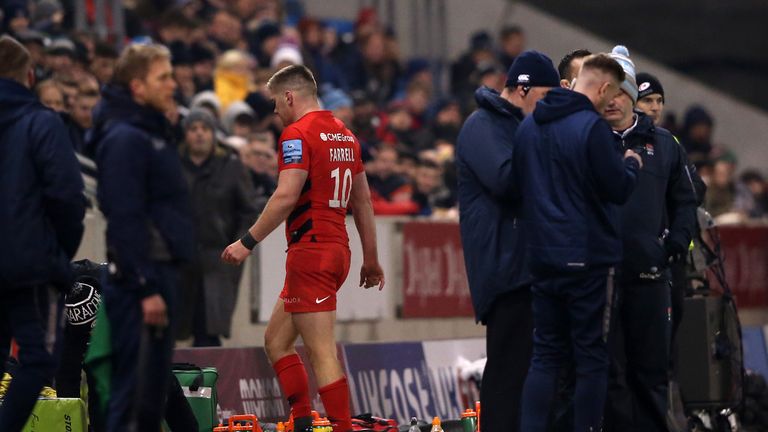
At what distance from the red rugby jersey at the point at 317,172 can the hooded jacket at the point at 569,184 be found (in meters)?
1.31

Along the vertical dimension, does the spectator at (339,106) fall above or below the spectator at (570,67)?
above

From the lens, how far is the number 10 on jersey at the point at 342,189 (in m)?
9.77

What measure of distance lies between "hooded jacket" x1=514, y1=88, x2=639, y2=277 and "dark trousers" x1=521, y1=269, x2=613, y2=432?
4.1 inches

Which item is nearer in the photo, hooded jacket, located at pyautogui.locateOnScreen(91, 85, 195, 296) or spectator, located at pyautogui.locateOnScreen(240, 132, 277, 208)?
hooded jacket, located at pyautogui.locateOnScreen(91, 85, 195, 296)

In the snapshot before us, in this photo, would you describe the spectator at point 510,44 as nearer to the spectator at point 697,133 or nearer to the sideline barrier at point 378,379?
the spectator at point 697,133

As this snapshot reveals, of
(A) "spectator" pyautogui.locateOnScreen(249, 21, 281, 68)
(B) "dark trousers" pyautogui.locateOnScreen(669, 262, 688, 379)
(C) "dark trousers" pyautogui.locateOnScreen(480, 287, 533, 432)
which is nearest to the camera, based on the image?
(C) "dark trousers" pyautogui.locateOnScreen(480, 287, 533, 432)

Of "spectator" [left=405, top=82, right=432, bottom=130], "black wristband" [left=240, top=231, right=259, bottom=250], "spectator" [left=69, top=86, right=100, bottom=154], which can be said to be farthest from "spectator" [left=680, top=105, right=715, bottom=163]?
"black wristband" [left=240, top=231, right=259, bottom=250]

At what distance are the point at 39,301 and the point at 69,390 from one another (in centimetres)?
167

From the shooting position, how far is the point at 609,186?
8656 mm

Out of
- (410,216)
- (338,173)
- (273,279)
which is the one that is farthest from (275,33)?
(338,173)

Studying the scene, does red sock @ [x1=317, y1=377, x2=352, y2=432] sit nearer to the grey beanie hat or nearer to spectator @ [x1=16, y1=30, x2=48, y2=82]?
the grey beanie hat

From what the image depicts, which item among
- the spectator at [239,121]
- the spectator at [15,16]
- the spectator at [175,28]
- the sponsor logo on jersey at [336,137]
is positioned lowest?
the sponsor logo on jersey at [336,137]

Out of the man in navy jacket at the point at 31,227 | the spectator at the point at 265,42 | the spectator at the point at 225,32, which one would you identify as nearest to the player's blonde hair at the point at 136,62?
the man in navy jacket at the point at 31,227

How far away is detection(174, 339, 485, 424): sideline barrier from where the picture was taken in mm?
11422
